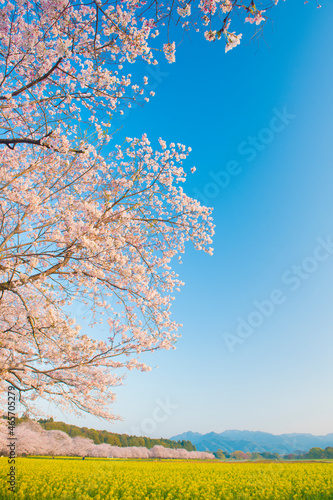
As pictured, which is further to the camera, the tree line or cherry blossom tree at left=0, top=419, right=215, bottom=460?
the tree line

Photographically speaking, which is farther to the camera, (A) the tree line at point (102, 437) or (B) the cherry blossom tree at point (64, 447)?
(A) the tree line at point (102, 437)

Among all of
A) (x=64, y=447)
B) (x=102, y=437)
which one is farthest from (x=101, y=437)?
(x=64, y=447)

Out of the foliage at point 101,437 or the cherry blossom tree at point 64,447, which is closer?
the cherry blossom tree at point 64,447

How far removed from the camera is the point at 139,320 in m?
7.50

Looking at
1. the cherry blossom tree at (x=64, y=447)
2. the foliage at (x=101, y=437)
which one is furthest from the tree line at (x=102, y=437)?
the cherry blossom tree at (x=64, y=447)

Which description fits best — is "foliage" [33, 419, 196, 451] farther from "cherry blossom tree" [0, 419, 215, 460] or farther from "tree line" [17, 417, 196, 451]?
"cherry blossom tree" [0, 419, 215, 460]

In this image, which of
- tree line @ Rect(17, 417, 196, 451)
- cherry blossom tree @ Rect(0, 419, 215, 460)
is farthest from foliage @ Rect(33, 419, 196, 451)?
cherry blossom tree @ Rect(0, 419, 215, 460)

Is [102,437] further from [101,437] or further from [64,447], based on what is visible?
[64,447]

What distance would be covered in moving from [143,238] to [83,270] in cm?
219

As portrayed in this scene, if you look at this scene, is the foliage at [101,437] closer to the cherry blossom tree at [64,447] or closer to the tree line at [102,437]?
the tree line at [102,437]

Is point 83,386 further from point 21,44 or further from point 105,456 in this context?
point 105,456

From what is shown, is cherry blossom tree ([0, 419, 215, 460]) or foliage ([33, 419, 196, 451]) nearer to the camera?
cherry blossom tree ([0, 419, 215, 460])

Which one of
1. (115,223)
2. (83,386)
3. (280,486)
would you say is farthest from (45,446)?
(115,223)

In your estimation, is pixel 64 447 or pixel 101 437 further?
pixel 101 437
